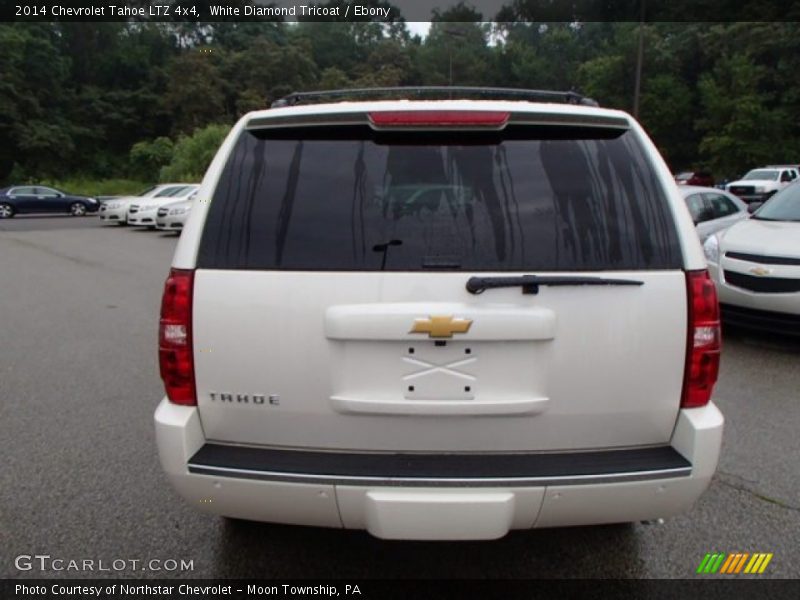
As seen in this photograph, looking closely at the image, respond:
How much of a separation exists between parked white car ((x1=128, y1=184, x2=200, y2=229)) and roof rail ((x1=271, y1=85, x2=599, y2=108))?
18.2 m

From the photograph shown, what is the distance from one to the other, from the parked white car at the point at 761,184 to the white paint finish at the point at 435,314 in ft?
85.5

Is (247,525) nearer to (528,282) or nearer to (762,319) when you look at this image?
(528,282)

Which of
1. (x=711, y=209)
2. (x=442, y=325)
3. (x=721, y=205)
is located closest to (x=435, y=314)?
(x=442, y=325)

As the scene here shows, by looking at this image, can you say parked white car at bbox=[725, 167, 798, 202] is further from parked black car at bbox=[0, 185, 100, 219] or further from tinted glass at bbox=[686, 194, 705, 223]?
parked black car at bbox=[0, 185, 100, 219]

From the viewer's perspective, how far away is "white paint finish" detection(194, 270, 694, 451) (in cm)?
212

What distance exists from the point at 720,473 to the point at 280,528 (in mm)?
2412

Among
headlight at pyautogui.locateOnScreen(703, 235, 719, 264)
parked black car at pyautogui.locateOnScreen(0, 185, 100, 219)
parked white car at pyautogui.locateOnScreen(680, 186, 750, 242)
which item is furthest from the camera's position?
parked black car at pyautogui.locateOnScreen(0, 185, 100, 219)

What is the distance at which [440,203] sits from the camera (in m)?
2.22

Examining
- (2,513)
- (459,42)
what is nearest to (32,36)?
(459,42)

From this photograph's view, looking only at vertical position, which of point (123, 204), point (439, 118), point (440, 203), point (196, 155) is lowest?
point (123, 204)

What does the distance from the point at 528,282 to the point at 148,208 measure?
20.9 metres

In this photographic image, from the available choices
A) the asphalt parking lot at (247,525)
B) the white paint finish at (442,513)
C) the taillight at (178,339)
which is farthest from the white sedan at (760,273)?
the taillight at (178,339)

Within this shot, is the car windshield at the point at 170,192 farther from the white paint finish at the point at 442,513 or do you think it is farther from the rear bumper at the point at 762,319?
the white paint finish at the point at 442,513

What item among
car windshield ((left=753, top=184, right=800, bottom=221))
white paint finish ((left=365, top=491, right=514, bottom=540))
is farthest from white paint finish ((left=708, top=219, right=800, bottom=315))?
white paint finish ((left=365, top=491, right=514, bottom=540))
